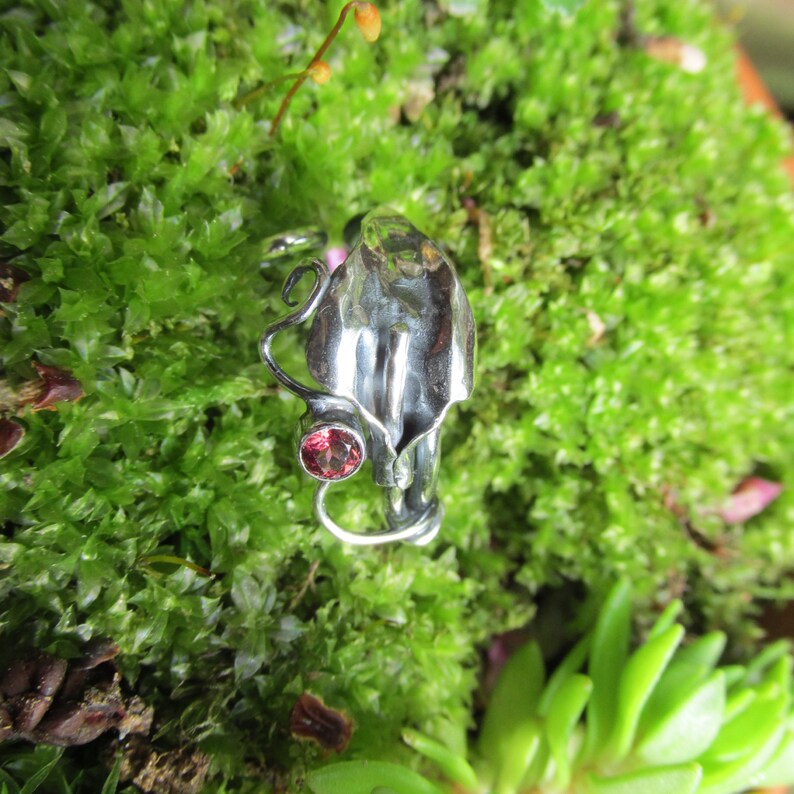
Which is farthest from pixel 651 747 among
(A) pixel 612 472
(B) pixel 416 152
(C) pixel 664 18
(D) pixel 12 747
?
(C) pixel 664 18

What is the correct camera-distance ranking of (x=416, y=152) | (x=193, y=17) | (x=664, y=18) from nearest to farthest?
(x=193, y=17) → (x=416, y=152) → (x=664, y=18)

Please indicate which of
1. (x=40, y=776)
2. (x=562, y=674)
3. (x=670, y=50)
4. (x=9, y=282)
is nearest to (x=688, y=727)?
(x=562, y=674)

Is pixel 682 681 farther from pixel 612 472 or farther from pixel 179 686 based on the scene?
pixel 179 686

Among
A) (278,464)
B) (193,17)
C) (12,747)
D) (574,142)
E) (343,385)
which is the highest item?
(574,142)

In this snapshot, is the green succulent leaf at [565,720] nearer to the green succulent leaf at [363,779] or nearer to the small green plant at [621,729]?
the small green plant at [621,729]

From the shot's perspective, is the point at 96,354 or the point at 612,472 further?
the point at 612,472

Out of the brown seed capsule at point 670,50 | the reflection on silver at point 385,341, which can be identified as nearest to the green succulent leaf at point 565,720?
the reflection on silver at point 385,341

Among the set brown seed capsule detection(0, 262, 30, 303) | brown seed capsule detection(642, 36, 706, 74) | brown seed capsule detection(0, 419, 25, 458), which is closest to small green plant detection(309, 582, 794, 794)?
brown seed capsule detection(0, 419, 25, 458)
